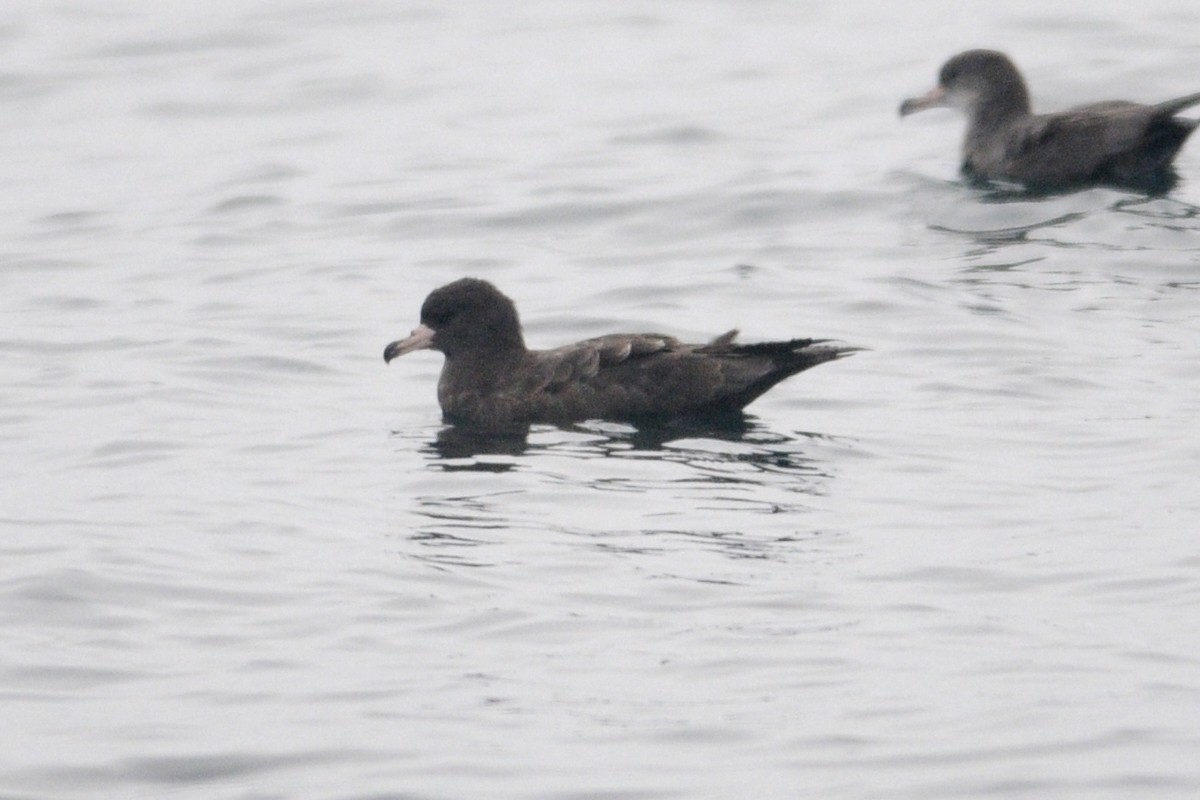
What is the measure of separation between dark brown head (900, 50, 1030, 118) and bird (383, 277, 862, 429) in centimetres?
527

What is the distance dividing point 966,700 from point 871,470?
3.11 m

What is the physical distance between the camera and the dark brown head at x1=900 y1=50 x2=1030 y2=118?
638 inches

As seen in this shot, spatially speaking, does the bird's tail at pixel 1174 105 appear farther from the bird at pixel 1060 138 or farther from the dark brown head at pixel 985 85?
the dark brown head at pixel 985 85

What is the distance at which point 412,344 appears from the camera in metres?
11.6

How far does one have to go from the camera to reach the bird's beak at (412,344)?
11557mm

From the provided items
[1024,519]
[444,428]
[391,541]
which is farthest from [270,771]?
[444,428]

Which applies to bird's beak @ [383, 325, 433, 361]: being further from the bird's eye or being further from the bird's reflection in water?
the bird's reflection in water

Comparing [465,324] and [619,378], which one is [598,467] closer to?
[619,378]

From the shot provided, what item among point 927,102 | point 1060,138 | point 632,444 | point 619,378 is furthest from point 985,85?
point 632,444

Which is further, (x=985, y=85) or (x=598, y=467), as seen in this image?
(x=985, y=85)

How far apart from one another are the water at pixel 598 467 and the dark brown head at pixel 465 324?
40 cm

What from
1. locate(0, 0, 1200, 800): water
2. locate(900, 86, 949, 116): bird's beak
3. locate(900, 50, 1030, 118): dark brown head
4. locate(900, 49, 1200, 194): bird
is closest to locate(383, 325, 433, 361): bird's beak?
locate(0, 0, 1200, 800): water

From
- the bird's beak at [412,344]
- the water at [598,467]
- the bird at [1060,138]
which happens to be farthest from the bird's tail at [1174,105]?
the bird's beak at [412,344]

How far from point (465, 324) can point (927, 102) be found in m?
6.28
